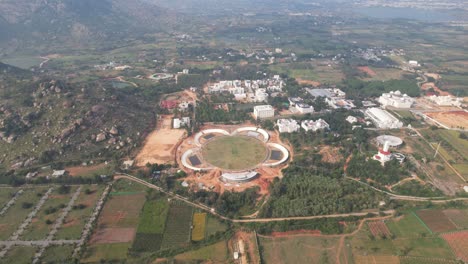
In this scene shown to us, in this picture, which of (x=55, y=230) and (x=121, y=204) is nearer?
(x=55, y=230)

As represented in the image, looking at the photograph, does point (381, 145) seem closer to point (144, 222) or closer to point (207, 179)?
point (207, 179)

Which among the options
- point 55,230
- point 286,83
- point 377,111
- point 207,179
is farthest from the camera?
point 286,83

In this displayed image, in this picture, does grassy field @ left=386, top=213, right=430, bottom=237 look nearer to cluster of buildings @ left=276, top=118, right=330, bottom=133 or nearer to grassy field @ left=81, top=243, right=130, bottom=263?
cluster of buildings @ left=276, top=118, right=330, bottom=133

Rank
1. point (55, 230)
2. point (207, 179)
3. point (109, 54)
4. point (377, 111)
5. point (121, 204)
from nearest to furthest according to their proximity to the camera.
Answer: point (55, 230) → point (121, 204) → point (207, 179) → point (377, 111) → point (109, 54)

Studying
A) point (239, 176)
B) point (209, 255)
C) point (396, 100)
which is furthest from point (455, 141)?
point (209, 255)

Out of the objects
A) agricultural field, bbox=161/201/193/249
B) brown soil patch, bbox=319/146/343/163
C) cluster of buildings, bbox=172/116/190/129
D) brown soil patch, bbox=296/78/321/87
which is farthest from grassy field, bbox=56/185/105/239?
brown soil patch, bbox=296/78/321/87

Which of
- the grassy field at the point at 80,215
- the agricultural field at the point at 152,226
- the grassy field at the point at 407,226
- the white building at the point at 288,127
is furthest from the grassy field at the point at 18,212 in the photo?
the grassy field at the point at 407,226

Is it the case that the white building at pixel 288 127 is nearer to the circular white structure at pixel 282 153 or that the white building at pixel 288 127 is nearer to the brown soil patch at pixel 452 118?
the circular white structure at pixel 282 153

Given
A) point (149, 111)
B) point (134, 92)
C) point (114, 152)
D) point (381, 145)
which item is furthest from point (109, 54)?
point (381, 145)
